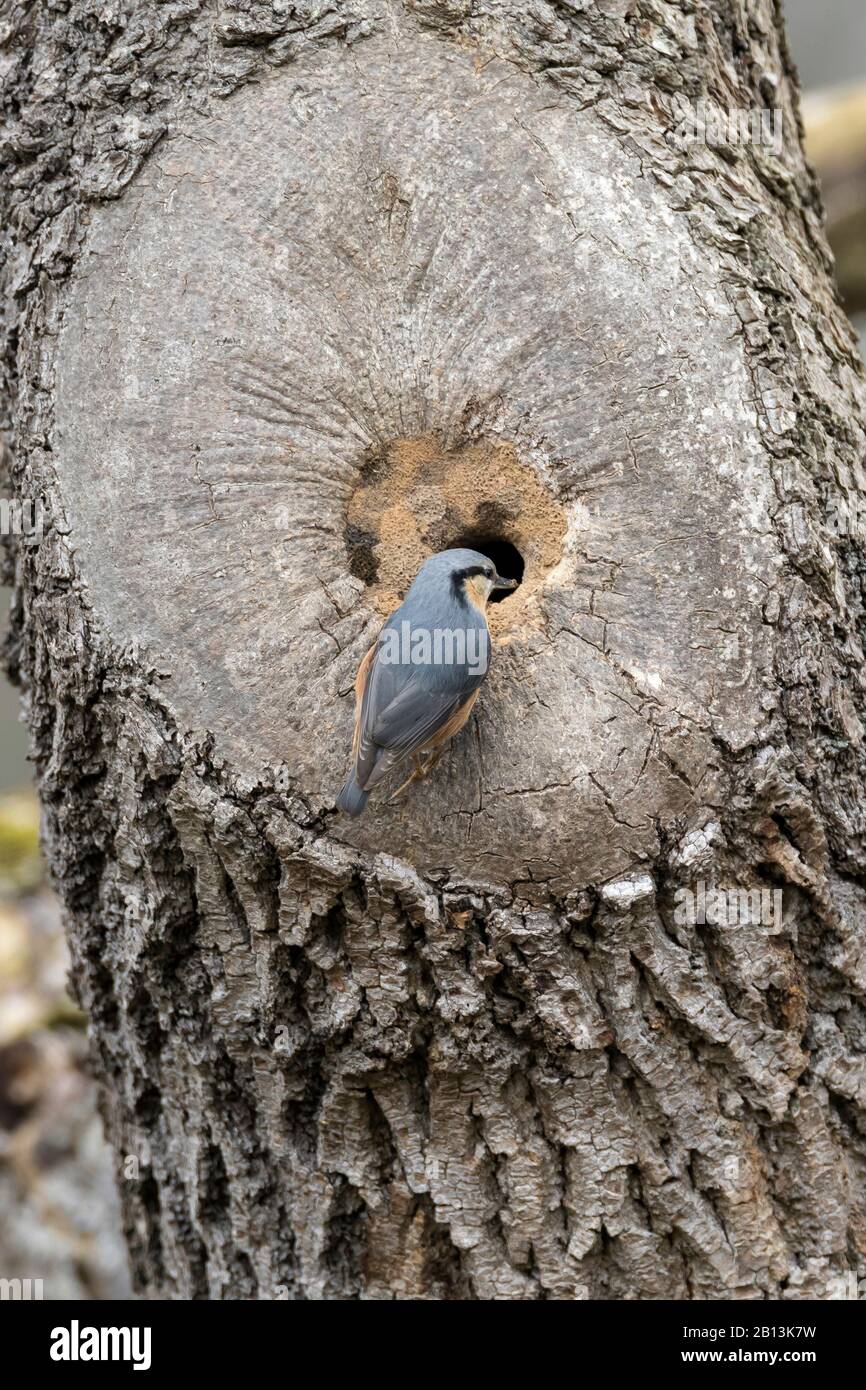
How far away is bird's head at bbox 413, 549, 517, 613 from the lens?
1.92 metres

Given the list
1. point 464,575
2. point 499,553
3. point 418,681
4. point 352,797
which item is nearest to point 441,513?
point 464,575

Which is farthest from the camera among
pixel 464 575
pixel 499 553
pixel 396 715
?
pixel 499 553

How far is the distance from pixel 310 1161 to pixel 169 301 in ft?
4.92

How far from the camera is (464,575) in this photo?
197cm

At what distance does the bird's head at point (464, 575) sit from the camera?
1.92m

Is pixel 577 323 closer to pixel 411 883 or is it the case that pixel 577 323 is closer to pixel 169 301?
pixel 169 301

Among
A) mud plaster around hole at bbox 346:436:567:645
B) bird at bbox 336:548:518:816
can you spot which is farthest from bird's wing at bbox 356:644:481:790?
mud plaster around hole at bbox 346:436:567:645

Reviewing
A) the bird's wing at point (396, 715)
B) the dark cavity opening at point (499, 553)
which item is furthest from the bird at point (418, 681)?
the dark cavity opening at point (499, 553)

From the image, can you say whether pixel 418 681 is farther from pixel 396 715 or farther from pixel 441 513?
pixel 441 513

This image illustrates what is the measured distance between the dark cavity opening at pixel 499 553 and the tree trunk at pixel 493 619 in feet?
0.19

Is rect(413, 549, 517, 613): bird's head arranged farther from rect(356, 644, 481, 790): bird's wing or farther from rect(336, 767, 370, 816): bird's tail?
rect(336, 767, 370, 816): bird's tail

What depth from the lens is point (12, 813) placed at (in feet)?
13.1

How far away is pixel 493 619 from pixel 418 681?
217 millimetres

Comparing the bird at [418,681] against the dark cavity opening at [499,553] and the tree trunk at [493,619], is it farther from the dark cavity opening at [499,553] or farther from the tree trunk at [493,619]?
the dark cavity opening at [499,553]
